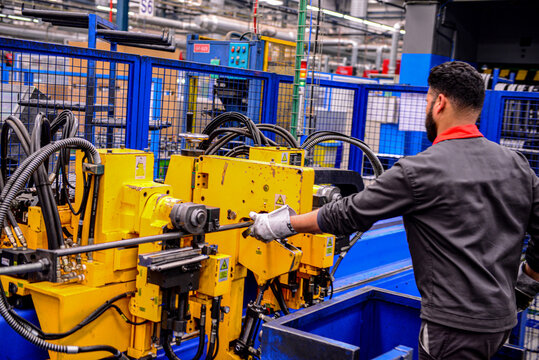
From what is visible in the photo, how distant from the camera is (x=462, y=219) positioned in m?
1.77

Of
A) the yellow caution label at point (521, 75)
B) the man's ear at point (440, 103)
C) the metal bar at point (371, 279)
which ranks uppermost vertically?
the yellow caution label at point (521, 75)

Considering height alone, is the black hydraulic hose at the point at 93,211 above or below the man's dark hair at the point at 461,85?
below

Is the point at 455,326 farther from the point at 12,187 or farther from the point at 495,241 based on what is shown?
the point at 12,187

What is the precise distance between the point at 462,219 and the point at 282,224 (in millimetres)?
756

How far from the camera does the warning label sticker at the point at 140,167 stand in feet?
7.94

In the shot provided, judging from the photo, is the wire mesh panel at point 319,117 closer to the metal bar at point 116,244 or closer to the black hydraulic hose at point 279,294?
the black hydraulic hose at point 279,294

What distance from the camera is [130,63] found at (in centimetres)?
352

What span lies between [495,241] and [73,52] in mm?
2440

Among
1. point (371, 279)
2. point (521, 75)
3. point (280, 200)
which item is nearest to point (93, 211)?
point (280, 200)

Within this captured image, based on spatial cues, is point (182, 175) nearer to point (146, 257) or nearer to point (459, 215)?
point (146, 257)

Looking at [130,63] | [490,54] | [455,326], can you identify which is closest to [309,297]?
[455,326]

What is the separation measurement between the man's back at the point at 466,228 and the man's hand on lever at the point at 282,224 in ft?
1.41

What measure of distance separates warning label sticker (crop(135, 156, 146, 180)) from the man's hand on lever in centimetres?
55

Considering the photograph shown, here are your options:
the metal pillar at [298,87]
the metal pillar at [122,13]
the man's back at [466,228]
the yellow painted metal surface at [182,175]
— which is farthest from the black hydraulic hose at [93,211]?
the metal pillar at [122,13]
